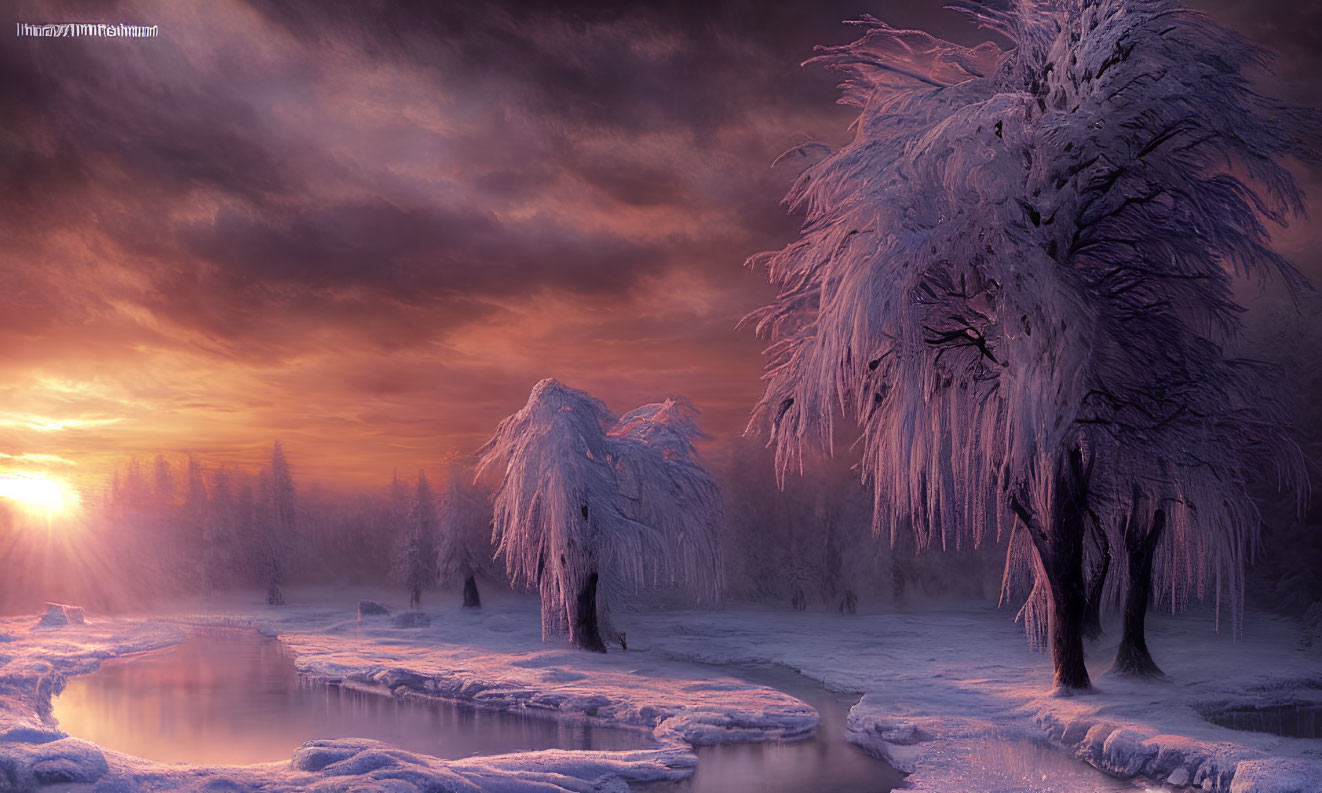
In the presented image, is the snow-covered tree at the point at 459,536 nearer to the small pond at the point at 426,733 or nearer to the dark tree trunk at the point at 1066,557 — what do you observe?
the small pond at the point at 426,733

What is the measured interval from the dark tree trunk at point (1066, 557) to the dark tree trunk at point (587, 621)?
14721 mm

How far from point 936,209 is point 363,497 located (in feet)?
550

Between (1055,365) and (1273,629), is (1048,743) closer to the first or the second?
(1055,365)

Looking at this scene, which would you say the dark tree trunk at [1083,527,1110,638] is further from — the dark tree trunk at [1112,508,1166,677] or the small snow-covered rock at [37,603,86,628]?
the small snow-covered rock at [37,603,86,628]

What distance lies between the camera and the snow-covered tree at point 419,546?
65.1 metres

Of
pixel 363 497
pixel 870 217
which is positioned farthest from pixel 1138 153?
pixel 363 497

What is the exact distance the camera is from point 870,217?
15.4 m

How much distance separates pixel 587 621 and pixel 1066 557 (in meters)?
15.6

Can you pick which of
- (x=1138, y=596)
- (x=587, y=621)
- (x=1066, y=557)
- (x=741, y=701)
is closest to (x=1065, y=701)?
(x=1066, y=557)

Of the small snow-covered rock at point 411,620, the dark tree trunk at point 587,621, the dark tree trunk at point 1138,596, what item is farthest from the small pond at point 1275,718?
the small snow-covered rock at point 411,620

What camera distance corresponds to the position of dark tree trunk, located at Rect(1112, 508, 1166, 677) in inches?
703

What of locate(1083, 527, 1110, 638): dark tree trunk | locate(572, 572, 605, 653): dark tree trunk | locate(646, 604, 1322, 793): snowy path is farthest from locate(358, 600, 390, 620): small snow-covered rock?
locate(1083, 527, 1110, 638): dark tree trunk

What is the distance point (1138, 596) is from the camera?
18.5 metres

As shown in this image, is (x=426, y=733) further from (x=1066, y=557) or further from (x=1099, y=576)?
(x=1099, y=576)
